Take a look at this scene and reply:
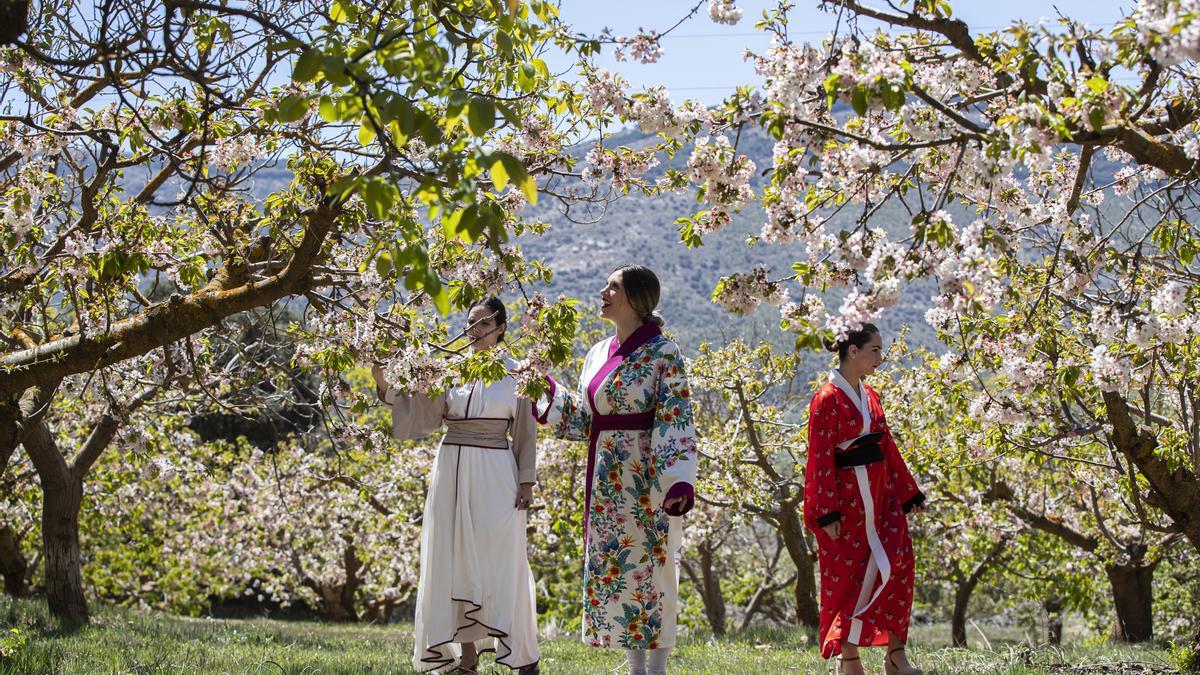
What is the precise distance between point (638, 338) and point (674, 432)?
0.48 meters

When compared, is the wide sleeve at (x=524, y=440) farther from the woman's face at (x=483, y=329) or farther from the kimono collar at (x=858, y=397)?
the kimono collar at (x=858, y=397)

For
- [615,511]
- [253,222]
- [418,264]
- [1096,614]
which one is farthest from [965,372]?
[1096,614]

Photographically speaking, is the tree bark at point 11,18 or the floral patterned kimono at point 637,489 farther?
the floral patterned kimono at point 637,489

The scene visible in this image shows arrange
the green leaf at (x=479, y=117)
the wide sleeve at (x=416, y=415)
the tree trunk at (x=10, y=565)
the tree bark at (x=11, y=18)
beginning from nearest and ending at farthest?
the green leaf at (x=479, y=117), the tree bark at (x=11, y=18), the wide sleeve at (x=416, y=415), the tree trunk at (x=10, y=565)

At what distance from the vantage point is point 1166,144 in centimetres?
339

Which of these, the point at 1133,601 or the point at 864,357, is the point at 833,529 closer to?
the point at 864,357

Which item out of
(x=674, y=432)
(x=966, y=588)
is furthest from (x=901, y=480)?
(x=966, y=588)

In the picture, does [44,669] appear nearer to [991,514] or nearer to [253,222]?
[253,222]

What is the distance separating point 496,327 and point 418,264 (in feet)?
9.28

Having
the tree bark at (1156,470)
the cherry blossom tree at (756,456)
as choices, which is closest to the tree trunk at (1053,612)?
the cherry blossom tree at (756,456)

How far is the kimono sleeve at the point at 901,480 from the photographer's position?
4.88 m

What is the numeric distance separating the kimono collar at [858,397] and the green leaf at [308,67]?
10.5 ft

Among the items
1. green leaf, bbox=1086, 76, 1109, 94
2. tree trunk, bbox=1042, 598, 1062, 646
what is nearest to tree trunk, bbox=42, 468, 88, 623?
green leaf, bbox=1086, 76, 1109, 94

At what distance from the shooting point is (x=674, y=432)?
14.4 feet
